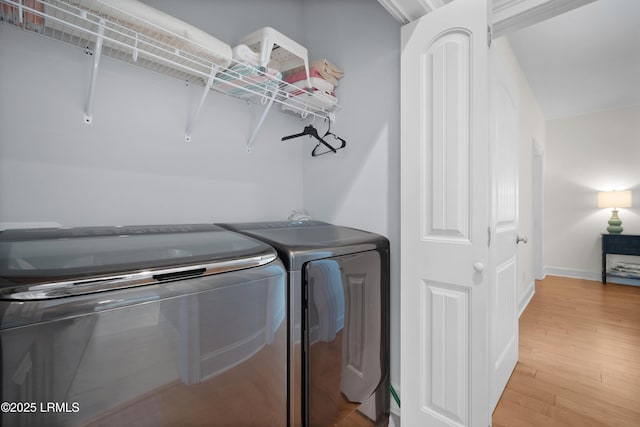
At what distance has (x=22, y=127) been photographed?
1.03 m

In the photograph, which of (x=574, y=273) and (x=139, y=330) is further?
(x=574, y=273)

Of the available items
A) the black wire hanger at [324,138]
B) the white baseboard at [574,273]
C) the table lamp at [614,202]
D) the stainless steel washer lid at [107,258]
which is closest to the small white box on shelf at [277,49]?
the black wire hanger at [324,138]

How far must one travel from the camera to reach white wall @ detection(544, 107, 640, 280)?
439cm

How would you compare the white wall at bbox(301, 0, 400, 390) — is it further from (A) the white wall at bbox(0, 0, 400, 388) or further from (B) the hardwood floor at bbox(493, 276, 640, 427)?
(B) the hardwood floor at bbox(493, 276, 640, 427)

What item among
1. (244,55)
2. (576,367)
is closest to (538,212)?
(576,367)

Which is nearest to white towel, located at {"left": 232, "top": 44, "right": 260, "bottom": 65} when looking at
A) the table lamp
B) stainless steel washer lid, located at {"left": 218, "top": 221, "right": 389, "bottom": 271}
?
stainless steel washer lid, located at {"left": 218, "top": 221, "right": 389, "bottom": 271}

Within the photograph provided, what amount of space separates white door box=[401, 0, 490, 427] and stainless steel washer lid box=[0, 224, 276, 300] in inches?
31.0

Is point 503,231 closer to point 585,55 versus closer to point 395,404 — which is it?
point 395,404

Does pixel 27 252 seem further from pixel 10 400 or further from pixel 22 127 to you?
pixel 22 127

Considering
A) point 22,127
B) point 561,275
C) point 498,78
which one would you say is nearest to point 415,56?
point 498,78

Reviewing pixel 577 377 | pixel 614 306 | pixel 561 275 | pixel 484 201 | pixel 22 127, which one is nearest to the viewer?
pixel 22 127

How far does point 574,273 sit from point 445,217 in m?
5.38

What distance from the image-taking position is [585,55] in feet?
9.52

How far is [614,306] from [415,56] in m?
4.24
